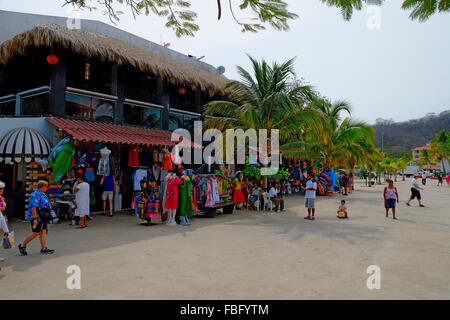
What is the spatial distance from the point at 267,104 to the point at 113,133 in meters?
6.36

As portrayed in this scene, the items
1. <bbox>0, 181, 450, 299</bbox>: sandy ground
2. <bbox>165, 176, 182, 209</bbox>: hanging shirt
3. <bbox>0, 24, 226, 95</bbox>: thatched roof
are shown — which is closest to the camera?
<bbox>0, 181, 450, 299</bbox>: sandy ground

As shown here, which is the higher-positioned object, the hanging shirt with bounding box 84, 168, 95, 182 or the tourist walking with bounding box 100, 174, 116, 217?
the hanging shirt with bounding box 84, 168, 95, 182

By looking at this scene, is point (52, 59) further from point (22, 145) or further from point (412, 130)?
point (412, 130)

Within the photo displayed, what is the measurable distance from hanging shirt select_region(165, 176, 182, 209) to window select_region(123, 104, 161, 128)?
5.03m

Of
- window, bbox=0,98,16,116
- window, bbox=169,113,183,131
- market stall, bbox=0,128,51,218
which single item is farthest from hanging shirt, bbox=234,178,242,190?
window, bbox=0,98,16,116

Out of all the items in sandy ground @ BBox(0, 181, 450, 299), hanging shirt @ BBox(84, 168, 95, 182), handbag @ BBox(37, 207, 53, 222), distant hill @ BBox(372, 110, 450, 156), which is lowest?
sandy ground @ BBox(0, 181, 450, 299)

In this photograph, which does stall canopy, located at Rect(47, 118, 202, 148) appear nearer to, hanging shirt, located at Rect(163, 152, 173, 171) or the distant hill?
hanging shirt, located at Rect(163, 152, 173, 171)

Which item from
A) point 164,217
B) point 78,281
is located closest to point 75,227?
point 164,217

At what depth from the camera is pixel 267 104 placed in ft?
42.4

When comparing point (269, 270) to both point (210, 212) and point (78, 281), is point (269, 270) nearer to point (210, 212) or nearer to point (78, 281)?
point (78, 281)

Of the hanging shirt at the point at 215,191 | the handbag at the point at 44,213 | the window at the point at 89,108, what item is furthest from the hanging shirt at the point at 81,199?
the hanging shirt at the point at 215,191

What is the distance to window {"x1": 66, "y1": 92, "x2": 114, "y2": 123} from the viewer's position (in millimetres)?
10953

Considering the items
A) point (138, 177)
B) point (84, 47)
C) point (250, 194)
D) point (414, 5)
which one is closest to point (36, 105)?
point (84, 47)
